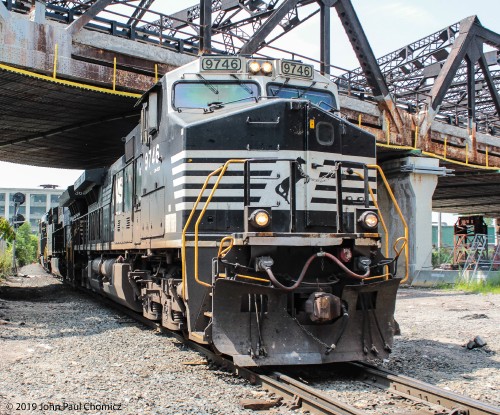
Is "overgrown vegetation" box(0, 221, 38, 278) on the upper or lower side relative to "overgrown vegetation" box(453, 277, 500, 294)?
upper

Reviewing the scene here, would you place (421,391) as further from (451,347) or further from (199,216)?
(451,347)

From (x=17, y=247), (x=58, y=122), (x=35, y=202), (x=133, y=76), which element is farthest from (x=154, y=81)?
(x=35, y=202)

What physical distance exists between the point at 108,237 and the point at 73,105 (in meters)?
5.43

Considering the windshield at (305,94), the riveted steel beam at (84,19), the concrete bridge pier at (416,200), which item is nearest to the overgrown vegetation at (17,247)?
the riveted steel beam at (84,19)

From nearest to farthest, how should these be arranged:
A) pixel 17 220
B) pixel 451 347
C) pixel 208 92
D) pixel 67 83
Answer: pixel 208 92
pixel 451 347
pixel 67 83
pixel 17 220

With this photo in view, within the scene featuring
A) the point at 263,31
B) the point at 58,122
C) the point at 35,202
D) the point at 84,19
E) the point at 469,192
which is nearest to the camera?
the point at 84,19

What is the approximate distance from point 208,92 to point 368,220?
8.29 feet

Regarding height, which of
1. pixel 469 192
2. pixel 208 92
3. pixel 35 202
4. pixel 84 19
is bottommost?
pixel 208 92

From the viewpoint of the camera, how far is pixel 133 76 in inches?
542

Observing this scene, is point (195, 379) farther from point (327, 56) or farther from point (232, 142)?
point (327, 56)

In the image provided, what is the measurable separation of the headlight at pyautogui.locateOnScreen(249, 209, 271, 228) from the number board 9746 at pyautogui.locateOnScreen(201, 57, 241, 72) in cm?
225

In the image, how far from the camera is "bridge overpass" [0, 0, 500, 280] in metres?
12.8

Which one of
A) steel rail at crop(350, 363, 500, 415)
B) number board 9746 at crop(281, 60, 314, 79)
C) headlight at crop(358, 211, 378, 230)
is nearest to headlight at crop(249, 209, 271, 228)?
headlight at crop(358, 211, 378, 230)

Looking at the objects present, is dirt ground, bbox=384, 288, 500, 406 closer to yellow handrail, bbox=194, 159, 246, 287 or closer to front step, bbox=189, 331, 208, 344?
front step, bbox=189, 331, 208, 344
